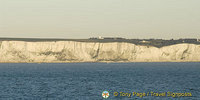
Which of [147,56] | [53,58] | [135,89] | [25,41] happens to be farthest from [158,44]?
[135,89]

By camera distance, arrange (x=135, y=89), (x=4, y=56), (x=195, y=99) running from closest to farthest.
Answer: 1. (x=195, y=99)
2. (x=135, y=89)
3. (x=4, y=56)

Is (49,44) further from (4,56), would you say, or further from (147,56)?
(147,56)

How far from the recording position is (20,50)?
172 meters

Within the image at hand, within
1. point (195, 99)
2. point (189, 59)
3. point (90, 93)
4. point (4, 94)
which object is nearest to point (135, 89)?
point (90, 93)

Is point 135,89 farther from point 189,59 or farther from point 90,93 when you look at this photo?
point 189,59

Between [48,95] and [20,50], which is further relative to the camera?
[20,50]

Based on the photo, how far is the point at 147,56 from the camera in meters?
189

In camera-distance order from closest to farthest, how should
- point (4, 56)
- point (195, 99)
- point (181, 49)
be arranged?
point (195, 99) < point (4, 56) < point (181, 49)

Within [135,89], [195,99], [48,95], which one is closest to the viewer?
[195,99]

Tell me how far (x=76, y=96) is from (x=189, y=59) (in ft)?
476

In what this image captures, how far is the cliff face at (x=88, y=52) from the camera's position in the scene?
172375 mm

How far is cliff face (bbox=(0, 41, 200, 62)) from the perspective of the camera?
172375 millimetres

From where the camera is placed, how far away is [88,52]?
181 meters

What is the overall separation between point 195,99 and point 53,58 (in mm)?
131816
